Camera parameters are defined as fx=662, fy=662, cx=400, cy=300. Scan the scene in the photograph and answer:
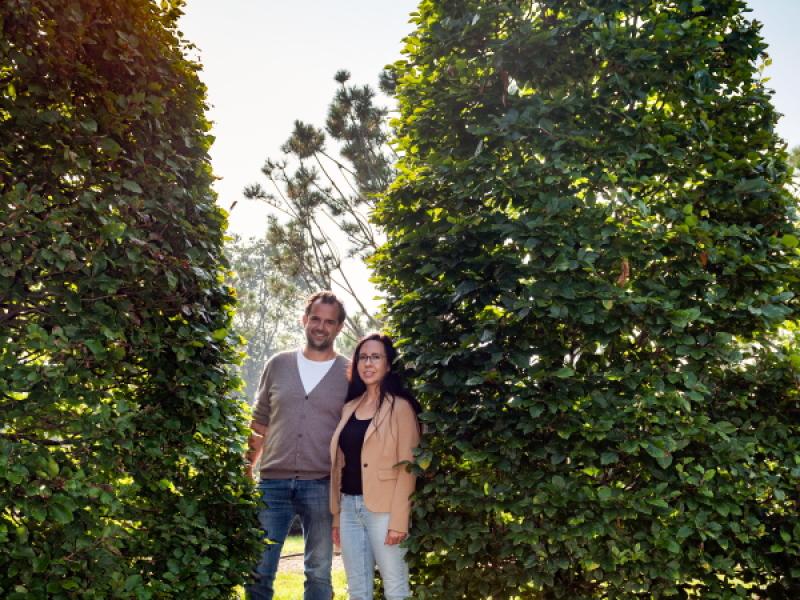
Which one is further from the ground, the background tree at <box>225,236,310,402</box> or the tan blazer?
the background tree at <box>225,236,310,402</box>

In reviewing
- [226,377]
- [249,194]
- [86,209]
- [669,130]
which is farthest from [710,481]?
[249,194]

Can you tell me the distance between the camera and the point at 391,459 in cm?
381

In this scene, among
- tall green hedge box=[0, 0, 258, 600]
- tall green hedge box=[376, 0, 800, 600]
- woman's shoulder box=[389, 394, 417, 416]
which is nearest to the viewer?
tall green hedge box=[0, 0, 258, 600]

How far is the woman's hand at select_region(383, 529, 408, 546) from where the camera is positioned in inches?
147

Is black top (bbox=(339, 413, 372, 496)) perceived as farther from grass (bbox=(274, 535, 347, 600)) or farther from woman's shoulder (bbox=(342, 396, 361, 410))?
grass (bbox=(274, 535, 347, 600))

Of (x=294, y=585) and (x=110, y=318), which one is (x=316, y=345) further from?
(x=294, y=585)

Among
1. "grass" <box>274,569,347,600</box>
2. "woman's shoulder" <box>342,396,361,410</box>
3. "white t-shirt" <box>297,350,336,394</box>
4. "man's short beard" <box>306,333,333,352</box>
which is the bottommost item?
"grass" <box>274,569,347,600</box>

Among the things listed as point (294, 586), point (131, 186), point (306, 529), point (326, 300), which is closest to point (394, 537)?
point (306, 529)

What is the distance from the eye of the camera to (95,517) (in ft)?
9.26

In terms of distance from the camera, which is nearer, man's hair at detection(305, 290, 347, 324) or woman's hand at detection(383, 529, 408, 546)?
woman's hand at detection(383, 529, 408, 546)

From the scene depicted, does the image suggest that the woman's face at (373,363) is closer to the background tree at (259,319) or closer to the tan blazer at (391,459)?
the tan blazer at (391,459)

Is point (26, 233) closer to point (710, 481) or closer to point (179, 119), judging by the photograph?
point (179, 119)

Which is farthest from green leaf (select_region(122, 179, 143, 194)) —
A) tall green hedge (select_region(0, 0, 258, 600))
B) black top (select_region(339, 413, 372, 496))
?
black top (select_region(339, 413, 372, 496))

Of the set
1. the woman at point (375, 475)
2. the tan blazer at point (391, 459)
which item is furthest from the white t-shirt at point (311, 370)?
the tan blazer at point (391, 459)
